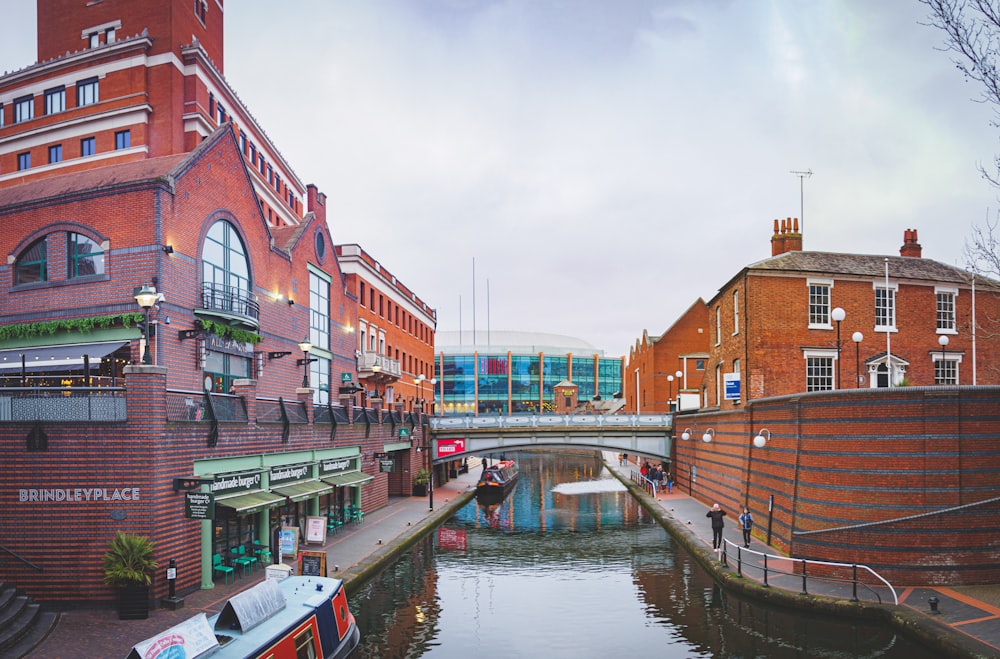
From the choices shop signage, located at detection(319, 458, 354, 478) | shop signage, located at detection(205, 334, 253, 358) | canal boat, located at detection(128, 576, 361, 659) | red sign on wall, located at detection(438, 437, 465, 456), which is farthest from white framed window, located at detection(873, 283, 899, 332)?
canal boat, located at detection(128, 576, 361, 659)

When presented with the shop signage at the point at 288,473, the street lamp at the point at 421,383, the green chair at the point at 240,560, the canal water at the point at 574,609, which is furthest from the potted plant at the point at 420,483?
the green chair at the point at 240,560

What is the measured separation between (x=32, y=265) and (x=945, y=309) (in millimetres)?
35049

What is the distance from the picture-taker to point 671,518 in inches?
1203

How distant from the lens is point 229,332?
23.2 metres

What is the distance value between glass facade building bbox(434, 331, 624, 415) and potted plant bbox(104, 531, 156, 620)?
90.6m

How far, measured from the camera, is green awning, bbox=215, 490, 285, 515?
18.1 metres

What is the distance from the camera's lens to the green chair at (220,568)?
60.2ft

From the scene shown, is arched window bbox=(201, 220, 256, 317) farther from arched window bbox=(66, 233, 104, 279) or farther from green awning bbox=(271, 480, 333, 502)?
green awning bbox=(271, 480, 333, 502)

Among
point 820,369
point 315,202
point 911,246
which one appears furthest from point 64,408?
point 911,246

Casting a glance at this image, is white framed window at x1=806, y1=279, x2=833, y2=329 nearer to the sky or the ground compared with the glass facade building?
nearer to the sky

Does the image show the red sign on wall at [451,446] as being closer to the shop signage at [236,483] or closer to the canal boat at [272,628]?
the shop signage at [236,483]

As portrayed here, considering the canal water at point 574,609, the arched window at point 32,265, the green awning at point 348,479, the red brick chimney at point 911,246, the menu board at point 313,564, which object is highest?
the red brick chimney at point 911,246

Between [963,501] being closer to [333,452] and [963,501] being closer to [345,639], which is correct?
[345,639]

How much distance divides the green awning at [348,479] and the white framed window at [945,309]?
83.8 ft
